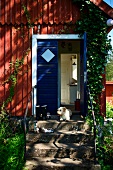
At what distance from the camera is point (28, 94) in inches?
275

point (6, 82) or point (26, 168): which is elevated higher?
point (6, 82)

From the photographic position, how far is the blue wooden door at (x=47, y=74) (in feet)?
23.1

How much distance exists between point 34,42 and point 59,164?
11.9ft

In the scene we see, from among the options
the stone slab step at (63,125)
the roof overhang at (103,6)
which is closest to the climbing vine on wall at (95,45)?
the roof overhang at (103,6)

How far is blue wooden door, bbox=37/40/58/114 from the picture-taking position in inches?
277

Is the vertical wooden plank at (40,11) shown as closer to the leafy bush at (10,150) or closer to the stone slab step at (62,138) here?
the leafy bush at (10,150)

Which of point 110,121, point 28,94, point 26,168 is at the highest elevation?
point 28,94

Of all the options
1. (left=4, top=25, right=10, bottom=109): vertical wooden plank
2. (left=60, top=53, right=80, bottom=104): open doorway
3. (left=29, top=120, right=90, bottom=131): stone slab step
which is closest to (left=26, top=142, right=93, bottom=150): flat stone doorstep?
(left=29, top=120, right=90, bottom=131): stone slab step

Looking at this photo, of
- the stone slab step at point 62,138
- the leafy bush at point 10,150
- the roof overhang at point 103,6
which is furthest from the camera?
the roof overhang at point 103,6

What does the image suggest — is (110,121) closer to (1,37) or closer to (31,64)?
(31,64)

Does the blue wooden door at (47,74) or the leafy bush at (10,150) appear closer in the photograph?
the leafy bush at (10,150)

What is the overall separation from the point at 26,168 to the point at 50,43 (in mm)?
3700

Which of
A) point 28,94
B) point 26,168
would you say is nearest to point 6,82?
point 28,94

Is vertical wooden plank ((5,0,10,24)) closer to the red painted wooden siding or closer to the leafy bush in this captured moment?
the red painted wooden siding
